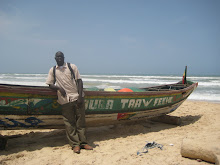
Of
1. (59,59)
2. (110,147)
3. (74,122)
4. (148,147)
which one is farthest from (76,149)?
(59,59)

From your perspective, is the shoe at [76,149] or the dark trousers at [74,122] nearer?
the shoe at [76,149]

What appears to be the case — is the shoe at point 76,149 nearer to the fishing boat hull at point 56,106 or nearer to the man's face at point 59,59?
A: the fishing boat hull at point 56,106

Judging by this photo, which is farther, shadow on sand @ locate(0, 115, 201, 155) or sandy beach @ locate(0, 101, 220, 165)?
shadow on sand @ locate(0, 115, 201, 155)

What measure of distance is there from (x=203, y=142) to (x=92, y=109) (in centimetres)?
223

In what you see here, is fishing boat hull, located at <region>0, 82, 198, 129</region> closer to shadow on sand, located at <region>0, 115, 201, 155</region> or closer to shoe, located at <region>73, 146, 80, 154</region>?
shadow on sand, located at <region>0, 115, 201, 155</region>

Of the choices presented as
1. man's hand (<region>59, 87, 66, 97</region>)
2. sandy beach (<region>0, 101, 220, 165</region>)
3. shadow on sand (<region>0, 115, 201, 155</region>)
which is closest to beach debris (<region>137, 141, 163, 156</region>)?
sandy beach (<region>0, 101, 220, 165</region>)

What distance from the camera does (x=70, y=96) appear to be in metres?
3.29

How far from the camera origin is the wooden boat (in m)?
3.18

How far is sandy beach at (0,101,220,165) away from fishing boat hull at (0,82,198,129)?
452mm

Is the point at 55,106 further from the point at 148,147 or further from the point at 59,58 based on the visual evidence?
the point at 148,147

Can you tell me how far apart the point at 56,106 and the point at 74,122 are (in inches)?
19.9

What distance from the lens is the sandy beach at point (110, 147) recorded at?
117 inches

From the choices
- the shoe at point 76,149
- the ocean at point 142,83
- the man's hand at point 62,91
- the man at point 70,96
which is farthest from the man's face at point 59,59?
the ocean at point 142,83

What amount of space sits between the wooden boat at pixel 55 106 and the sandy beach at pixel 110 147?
0.45 metres
